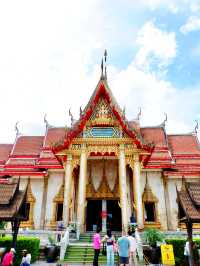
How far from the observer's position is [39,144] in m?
21.2

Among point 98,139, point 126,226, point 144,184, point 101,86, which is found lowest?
point 126,226

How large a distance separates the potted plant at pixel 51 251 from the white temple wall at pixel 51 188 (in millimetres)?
6296

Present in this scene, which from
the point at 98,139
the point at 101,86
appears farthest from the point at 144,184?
the point at 101,86

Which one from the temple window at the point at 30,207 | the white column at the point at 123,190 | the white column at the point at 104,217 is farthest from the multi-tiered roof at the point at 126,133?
the white column at the point at 104,217

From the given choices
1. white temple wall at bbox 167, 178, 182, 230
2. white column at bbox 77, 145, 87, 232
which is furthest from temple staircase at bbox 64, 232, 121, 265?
white temple wall at bbox 167, 178, 182, 230

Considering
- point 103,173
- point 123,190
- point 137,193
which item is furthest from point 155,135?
point 123,190

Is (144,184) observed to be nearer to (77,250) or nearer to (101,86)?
(101,86)

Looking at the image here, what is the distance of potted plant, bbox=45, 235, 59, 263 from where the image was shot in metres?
9.74

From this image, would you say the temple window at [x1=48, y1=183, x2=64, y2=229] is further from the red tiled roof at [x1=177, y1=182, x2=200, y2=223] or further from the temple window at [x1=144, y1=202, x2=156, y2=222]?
the red tiled roof at [x1=177, y1=182, x2=200, y2=223]

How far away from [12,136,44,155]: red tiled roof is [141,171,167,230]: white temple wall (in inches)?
328

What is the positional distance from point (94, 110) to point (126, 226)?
21.0ft

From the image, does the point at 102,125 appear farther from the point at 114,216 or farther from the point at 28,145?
the point at 28,145

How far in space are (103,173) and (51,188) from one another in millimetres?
3784

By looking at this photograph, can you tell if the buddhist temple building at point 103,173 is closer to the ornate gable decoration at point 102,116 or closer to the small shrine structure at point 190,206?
the ornate gable decoration at point 102,116
